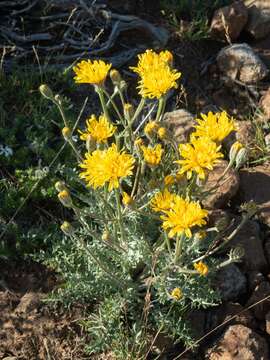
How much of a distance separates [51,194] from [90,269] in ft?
2.28

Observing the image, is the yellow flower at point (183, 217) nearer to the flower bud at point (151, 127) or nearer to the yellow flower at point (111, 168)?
the yellow flower at point (111, 168)

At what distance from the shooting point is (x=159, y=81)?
2.97 meters

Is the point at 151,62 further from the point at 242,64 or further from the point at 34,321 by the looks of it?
the point at 242,64

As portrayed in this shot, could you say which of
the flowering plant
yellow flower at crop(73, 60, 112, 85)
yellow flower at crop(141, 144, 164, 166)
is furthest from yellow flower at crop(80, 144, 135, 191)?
Answer: yellow flower at crop(73, 60, 112, 85)

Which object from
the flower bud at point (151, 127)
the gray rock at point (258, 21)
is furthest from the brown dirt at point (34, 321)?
the gray rock at point (258, 21)

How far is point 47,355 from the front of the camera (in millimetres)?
3334

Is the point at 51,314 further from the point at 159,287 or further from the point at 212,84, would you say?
the point at 212,84

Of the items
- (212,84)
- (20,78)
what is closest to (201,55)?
(212,84)

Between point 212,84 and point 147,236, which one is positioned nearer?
point 147,236

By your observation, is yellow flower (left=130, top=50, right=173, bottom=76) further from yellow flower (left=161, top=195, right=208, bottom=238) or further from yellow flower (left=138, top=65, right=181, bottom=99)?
yellow flower (left=161, top=195, right=208, bottom=238)

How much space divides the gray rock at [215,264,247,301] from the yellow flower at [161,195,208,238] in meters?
0.90

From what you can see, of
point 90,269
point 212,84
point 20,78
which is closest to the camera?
point 90,269

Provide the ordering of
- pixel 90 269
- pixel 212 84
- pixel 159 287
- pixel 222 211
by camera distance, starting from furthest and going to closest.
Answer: pixel 212 84 → pixel 222 211 → pixel 90 269 → pixel 159 287

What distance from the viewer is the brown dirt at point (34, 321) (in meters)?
3.38
